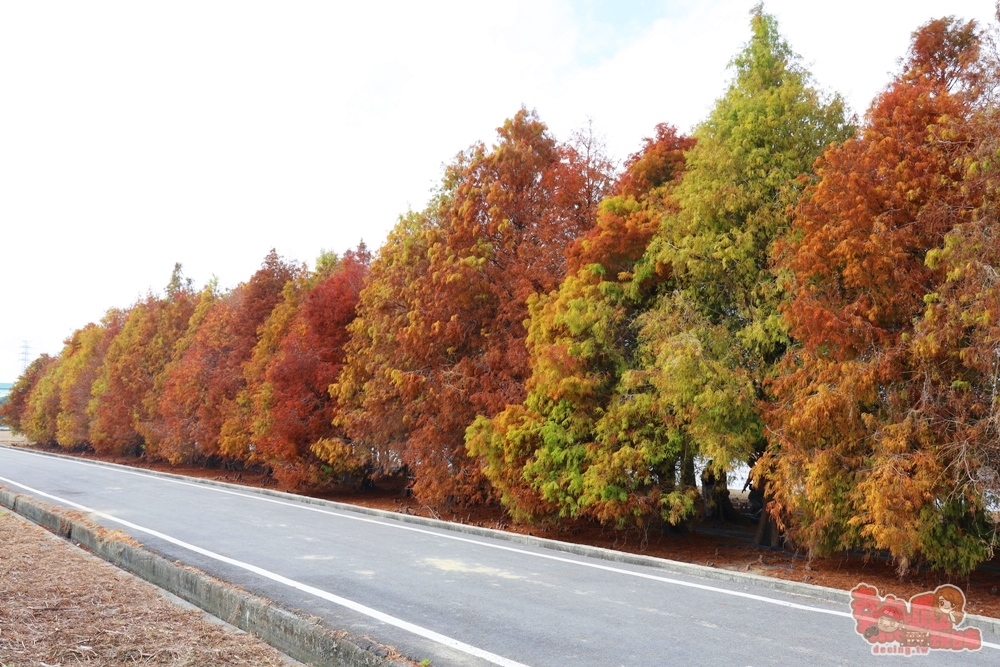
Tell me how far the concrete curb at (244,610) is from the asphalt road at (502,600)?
0.44m

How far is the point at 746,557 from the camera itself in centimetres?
1262

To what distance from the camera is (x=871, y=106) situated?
10469 mm

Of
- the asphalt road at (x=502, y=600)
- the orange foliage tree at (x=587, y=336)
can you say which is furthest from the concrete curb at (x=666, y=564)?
the orange foliage tree at (x=587, y=336)

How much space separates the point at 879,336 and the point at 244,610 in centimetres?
816

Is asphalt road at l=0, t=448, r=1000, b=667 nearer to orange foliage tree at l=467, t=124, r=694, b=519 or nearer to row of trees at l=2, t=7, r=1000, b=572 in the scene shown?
orange foliage tree at l=467, t=124, r=694, b=519

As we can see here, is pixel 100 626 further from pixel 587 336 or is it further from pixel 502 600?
pixel 587 336

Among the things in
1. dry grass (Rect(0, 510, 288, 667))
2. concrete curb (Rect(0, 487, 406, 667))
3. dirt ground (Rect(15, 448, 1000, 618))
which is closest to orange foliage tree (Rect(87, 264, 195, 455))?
dirt ground (Rect(15, 448, 1000, 618))

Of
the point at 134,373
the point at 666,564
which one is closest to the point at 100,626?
the point at 666,564

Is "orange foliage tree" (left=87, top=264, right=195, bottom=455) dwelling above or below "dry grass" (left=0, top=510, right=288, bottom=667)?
above

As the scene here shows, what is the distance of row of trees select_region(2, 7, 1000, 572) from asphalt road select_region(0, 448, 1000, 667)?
2.57 meters

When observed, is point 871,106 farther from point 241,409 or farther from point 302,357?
point 241,409

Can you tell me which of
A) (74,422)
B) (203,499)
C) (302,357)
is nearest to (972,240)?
(203,499)

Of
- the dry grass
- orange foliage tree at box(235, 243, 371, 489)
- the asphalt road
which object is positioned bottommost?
the dry grass

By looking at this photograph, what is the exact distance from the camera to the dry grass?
196 inches
